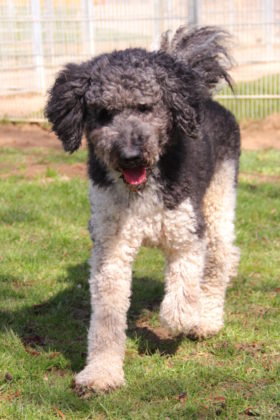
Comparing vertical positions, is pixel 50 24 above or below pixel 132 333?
above

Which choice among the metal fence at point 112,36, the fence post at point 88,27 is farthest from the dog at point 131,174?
the fence post at point 88,27

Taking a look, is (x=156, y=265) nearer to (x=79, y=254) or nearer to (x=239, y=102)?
(x=79, y=254)

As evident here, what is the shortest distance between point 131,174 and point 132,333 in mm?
1278

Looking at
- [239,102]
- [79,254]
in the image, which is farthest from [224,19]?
[79,254]

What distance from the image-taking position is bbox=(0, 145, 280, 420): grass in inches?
145

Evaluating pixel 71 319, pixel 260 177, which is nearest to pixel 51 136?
pixel 260 177

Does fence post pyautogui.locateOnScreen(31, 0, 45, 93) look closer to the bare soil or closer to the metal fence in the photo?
the metal fence

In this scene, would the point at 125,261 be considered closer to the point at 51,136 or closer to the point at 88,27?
the point at 51,136

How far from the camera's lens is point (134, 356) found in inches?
171

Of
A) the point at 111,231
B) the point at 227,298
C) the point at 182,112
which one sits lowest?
the point at 227,298

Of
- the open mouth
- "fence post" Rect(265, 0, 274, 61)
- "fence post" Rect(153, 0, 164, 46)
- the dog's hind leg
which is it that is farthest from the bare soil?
the open mouth

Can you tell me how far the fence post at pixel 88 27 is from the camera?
39.0 ft

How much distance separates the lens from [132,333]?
4.71 metres

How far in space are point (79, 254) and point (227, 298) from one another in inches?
52.7
